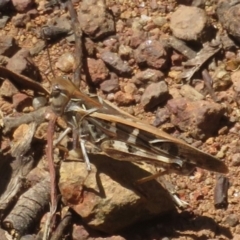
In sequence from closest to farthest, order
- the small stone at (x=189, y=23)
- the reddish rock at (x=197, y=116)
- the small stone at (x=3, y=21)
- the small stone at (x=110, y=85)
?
the reddish rock at (x=197, y=116) → the small stone at (x=110, y=85) → the small stone at (x=189, y=23) → the small stone at (x=3, y=21)

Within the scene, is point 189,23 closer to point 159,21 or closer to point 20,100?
point 159,21

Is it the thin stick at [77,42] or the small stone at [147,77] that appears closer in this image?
the thin stick at [77,42]

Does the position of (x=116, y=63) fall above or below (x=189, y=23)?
below

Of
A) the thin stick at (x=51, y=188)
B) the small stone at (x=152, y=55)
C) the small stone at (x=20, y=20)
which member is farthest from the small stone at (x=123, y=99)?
the small stone at (x=20, y=20)

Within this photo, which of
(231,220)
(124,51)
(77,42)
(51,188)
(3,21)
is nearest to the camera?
(51,188)

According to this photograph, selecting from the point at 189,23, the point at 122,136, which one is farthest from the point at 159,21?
the point at 122,136

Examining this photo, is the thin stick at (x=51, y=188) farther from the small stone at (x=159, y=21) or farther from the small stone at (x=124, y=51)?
the small stone at (x=159, y=21)

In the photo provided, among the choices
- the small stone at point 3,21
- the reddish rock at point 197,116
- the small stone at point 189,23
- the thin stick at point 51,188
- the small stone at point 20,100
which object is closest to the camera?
the thin stick at point 51,188
